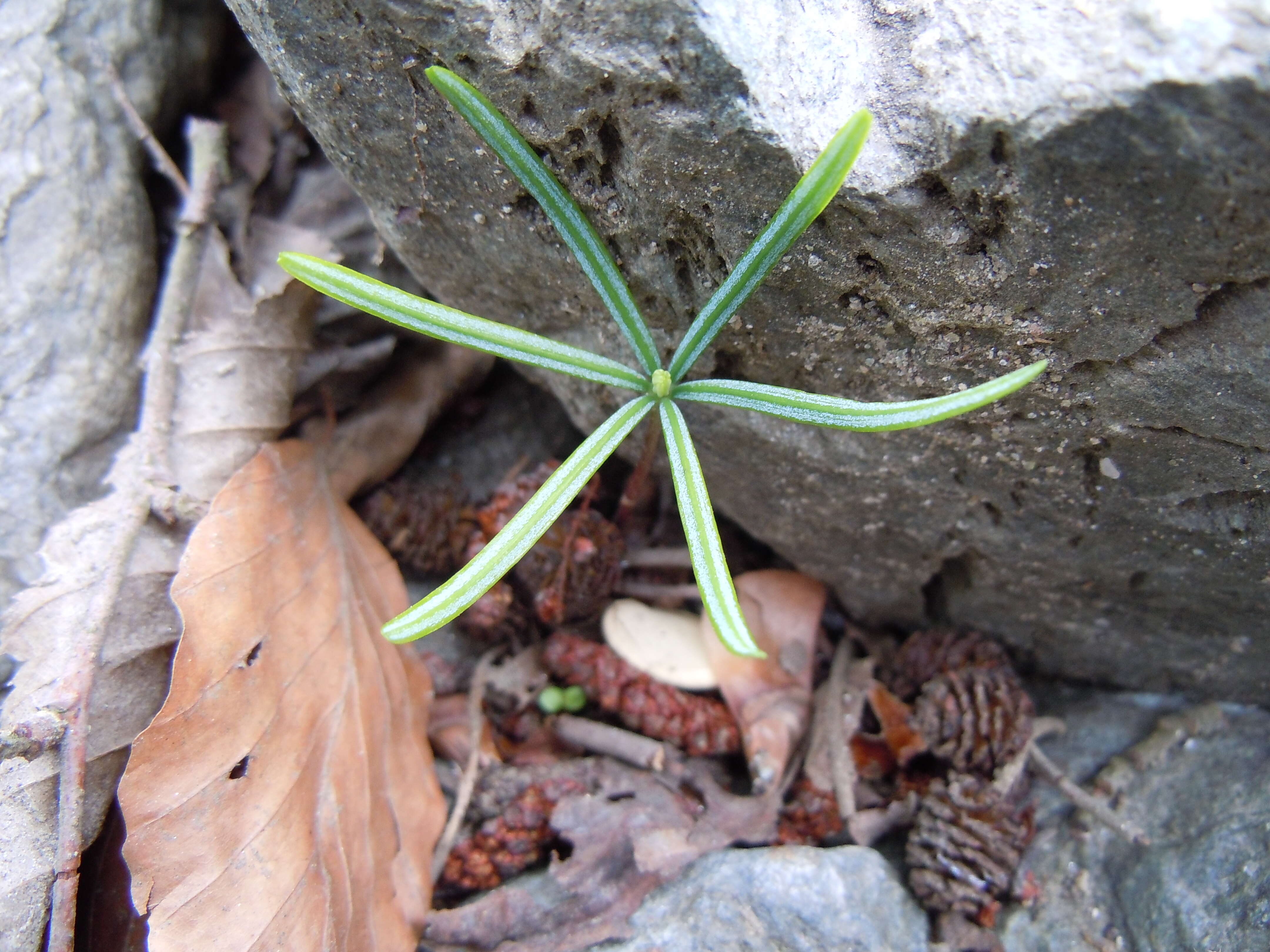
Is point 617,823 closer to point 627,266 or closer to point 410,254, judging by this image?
point 627,266

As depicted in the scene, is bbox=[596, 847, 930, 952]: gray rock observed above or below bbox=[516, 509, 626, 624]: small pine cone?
below

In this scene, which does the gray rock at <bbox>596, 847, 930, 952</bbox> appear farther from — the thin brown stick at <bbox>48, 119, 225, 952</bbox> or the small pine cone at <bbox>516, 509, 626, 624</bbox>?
the thin brown stick at <bbox>48, 119, 225, 952</bbox>

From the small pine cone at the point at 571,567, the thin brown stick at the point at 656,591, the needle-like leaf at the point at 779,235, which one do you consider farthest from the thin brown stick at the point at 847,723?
the needle-like leaf at the point at 779,235

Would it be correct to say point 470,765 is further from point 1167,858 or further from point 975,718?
point 1167,858

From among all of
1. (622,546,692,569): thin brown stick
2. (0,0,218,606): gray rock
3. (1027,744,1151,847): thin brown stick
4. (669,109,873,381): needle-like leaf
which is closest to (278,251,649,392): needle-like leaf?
(669,109,873,381): needle-like leaf

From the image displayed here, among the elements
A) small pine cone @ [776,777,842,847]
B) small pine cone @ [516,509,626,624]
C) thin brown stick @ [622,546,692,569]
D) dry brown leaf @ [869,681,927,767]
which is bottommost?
small pine cone @ [776,777,842,847]

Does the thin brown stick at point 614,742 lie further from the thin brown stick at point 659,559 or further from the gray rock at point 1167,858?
the gray rock at point 1167,858
